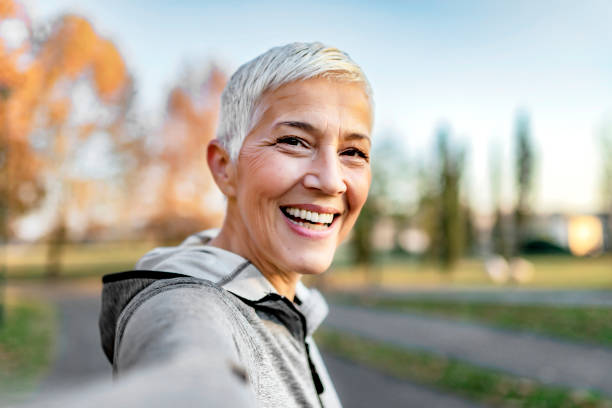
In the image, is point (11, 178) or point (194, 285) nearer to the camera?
point (194, 285)

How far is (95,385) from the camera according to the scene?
1.74ft

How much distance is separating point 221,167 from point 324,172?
0.35m

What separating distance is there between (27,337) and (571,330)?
1112 centimetres

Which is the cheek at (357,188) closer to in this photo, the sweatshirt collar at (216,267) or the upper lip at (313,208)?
the upper lip at (313,208)

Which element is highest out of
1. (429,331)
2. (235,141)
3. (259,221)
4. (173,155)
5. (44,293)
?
(235,141)

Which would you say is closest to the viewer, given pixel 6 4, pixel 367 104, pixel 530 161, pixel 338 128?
pixel 338 128

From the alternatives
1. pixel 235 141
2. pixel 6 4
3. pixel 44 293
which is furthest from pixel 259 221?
pixel 44 293

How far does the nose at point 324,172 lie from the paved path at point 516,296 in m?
14.0

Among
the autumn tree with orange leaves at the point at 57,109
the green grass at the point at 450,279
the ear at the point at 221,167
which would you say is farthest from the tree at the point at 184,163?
the ear at the point at 221,167

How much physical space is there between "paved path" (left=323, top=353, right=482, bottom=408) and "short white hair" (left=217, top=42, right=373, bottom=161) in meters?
5.72

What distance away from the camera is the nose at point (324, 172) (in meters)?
1.22

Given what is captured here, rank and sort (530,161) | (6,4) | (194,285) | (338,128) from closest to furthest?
(194,285)
(338,128)
(6,4)
(530,161)

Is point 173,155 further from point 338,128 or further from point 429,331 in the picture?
point 338,128

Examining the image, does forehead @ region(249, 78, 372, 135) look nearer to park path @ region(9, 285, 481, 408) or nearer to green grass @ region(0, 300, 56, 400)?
park path @ region(9, 285, 481, 408)
